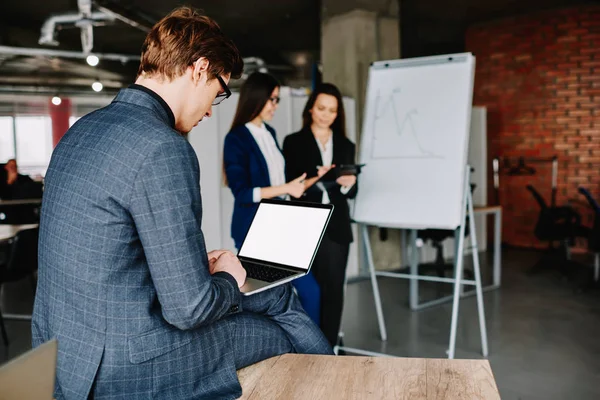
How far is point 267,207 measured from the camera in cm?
160

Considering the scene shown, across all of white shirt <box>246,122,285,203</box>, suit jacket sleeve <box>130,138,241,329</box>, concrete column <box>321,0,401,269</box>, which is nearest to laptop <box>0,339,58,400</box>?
suit jacket sleeve <box>130,138,241,329</box>

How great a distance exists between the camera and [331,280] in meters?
2.86

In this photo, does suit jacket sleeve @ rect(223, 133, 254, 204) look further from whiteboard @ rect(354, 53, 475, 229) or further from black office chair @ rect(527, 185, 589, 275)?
black office chair @ rect(527, 185, 589, 275)

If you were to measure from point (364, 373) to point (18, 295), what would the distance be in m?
4.74

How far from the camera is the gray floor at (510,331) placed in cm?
298

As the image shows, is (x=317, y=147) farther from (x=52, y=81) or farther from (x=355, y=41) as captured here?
(x=52, y=81)

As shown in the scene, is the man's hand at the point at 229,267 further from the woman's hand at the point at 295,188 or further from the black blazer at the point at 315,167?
the black blazer at the point at 315,167

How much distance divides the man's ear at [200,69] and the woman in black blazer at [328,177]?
170 centimetres

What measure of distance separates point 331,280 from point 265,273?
1541mm

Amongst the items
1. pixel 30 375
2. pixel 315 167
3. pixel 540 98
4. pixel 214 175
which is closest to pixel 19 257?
pixel 214 175

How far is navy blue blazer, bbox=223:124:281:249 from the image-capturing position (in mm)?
2549

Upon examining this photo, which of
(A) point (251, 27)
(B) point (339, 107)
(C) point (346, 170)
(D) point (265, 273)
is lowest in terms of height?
(D) point (265, 273)

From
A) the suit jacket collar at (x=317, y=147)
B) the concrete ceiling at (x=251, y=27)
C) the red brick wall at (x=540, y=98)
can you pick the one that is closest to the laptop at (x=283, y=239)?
the suit jacket collar at (x=317, y=147)

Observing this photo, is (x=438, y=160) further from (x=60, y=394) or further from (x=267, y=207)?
(x=60, y=394)
